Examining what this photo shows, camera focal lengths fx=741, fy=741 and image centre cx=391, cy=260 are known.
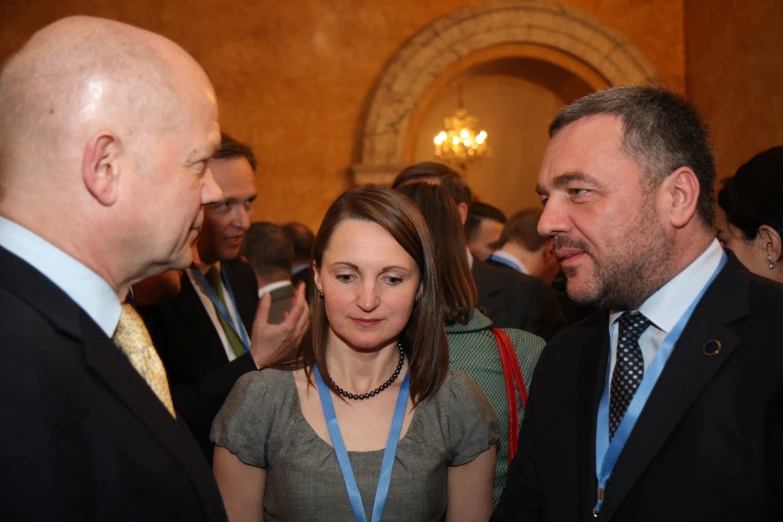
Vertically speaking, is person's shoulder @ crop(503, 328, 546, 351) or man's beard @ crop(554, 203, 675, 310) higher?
man's beard @ crop(554, 203, 675, 310)

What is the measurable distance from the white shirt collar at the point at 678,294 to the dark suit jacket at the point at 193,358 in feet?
4.55

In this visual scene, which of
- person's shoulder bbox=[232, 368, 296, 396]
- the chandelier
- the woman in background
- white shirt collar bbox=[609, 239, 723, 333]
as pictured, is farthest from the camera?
the chandelier

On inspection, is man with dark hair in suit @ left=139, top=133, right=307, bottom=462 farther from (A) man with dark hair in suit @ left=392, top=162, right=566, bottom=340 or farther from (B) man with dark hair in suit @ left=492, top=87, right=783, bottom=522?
(B) man with dark hair in suit @ left=492, top=87, right=783, bottom=522

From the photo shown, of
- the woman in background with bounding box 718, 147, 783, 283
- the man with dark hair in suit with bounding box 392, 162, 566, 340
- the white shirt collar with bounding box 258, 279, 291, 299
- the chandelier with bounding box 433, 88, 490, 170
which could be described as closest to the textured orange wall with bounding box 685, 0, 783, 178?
the chandelier with bounding box 433, 88, 490, 170

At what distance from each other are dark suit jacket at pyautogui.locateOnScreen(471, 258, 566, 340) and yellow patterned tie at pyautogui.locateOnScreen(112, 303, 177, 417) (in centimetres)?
228

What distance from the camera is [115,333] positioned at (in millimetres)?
1330

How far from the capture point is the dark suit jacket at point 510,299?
3.52 meters

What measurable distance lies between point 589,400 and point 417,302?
0.70 meters

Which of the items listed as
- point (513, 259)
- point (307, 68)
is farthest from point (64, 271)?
point (307, 68)

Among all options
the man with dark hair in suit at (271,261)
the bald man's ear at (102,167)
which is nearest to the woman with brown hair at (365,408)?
the bald man's ear at (102,167)

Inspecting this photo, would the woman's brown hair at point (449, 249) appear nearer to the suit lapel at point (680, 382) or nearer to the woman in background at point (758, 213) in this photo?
the woman in background at point (758, 213)

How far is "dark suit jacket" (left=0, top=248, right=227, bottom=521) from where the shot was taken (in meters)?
0.99

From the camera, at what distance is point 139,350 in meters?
1.36

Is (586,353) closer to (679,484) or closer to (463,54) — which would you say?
(679,484)
